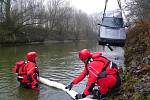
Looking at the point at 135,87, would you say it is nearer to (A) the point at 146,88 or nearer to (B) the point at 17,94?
(A) the point at 146,88

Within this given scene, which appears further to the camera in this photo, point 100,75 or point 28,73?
point 28,73

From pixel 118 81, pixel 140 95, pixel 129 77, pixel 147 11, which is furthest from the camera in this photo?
pixel 147 11

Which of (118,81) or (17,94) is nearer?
(118,81)

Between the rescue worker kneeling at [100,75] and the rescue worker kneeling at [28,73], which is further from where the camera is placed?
the rescue worker kneeling at [28,73]

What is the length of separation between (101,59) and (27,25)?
40.4m

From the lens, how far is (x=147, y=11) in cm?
1867

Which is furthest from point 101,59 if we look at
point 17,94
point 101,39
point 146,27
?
Answer: point 101,39

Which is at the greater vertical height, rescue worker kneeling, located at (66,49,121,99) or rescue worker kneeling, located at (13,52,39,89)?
rescue worker kneeling, located at (66,49,121,99)

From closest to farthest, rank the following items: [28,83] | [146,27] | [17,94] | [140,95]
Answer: [140,95] → [17,94] → [28,83] → [146,27]

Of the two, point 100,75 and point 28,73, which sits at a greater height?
point 100,75

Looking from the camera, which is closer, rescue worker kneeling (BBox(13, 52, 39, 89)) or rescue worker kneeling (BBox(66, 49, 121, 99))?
rescue worker kneeling (BBox(66, 49, 121, 99))

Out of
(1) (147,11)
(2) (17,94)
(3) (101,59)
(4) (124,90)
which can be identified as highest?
(1) (147,11)

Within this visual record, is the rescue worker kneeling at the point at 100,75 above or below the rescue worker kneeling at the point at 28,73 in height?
above

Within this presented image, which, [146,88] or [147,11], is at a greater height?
[147,11]
